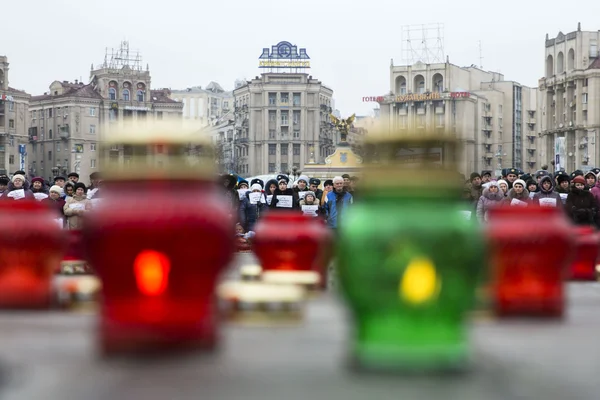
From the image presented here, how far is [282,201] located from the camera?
1730cm

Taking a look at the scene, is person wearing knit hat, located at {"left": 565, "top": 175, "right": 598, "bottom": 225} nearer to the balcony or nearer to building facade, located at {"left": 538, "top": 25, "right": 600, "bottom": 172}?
building facade, located at {"left": 538, "top": 25, "right": 600, "bottom": 172}

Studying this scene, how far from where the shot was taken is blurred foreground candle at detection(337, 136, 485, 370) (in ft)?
11.2

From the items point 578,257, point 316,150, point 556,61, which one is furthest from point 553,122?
point 578,257

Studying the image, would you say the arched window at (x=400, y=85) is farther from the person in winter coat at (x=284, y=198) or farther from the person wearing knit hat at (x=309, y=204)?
the person wearing knit hat at (x=309, y=204)

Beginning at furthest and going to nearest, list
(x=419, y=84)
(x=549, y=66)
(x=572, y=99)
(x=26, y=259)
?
(x=419, y=84), (x=549, y=66), (x=572, y=99), (x=26, y=259)

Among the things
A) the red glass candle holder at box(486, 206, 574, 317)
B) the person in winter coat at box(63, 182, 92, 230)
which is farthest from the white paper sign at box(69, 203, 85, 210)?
the red glass candle holder at box(486, 206, 574, 317)

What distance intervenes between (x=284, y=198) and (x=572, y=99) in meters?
109

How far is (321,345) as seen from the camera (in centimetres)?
394

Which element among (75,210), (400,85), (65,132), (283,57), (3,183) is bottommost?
(75,210)

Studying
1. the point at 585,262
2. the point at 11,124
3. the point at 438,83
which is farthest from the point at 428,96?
the point at 585,262

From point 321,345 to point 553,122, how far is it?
412 feet

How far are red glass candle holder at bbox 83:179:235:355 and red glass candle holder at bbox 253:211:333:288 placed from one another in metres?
2.38

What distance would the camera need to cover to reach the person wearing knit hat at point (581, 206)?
1366cm

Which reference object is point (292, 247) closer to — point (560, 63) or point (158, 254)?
point (158, 254)
